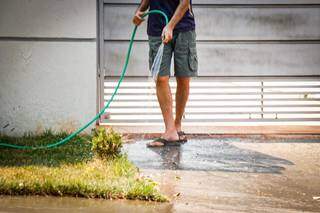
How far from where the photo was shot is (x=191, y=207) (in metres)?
4.59

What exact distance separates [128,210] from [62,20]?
144 inches

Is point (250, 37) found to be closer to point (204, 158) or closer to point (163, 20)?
point (163, 20)

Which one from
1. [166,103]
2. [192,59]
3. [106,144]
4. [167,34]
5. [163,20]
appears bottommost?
[106,144]

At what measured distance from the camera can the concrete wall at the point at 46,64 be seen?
25.0ft

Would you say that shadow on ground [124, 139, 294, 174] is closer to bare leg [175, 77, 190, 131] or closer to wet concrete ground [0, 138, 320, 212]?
wet concrete ground [0, 138, 320, 212]

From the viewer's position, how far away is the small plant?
5.96 meters

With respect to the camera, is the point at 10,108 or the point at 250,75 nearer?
the point at 10,108

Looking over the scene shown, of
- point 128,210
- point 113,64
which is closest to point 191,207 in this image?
point 128,210

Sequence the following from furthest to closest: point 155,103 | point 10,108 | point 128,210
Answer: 1. point 155,103
2. point 10,108
3. point 128,210

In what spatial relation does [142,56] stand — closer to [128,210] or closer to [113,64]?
[113,64]

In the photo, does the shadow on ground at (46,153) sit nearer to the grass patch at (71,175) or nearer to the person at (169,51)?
the grass patch at (71,175)

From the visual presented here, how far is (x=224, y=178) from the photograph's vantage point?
5527 millimetres

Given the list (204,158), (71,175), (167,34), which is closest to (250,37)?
(167,34)

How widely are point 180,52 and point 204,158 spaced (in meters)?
1.35
